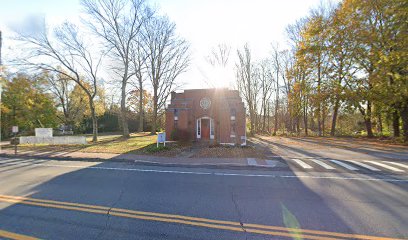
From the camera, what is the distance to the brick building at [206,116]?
18203 millimetres

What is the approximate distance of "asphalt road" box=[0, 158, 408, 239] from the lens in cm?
356

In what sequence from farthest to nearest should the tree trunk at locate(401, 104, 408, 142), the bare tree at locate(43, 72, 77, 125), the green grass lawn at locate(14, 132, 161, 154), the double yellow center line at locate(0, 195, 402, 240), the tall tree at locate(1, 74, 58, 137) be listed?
1. the bare tree at locate(43, 72, 77, 125)
2. the tall tree at locate(1, 74, 58, 137)
3. the tree trunk at locate(401, 104, 408, 142)
4. the green grass lawn at locate(14, 132, 161, 154)
5. the double yellow center line at locate(0, 195, 402, 240)

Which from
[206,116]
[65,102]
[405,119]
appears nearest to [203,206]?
[206,116]

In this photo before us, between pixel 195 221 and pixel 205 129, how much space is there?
15902 millimetres

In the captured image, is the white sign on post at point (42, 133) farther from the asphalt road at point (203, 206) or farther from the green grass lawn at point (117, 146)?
the asphalt road at point (203, 206)

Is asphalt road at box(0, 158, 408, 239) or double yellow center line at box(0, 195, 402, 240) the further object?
asphalt road at box(0, 158, 408, 239)

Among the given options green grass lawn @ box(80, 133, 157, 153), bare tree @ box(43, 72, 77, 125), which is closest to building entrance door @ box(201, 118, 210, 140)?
green grass lawn @ box(80, 133, 157, 153)

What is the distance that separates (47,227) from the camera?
3.72 meters

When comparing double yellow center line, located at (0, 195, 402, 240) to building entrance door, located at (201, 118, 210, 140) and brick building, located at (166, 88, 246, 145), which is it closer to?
brick building, located at (166, 88, 246, 145)

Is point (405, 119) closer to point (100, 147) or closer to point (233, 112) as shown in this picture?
point (233, 112)

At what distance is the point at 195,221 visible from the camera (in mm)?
3902

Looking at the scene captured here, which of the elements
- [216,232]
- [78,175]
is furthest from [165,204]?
[78,175]

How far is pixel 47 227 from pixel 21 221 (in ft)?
2.46

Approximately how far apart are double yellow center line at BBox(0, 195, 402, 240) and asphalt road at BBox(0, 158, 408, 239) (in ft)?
0.06
